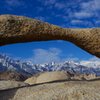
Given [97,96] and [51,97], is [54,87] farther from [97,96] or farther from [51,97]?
[97,96]

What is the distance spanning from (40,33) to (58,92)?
8.83 feet

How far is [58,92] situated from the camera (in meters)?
13.3

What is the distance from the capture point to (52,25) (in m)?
14.5

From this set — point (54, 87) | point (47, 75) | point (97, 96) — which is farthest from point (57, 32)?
point (47, 75)

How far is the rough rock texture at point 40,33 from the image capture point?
1377cm

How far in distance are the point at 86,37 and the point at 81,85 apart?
233 centimetres

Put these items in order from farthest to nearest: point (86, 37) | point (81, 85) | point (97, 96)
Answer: point (86, 37) < point (81, 85) < point (97, 96)

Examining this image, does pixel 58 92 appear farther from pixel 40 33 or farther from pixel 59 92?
pixel 40 33

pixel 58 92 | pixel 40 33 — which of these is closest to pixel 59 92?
pixel 58 92

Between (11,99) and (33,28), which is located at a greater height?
(33,28)

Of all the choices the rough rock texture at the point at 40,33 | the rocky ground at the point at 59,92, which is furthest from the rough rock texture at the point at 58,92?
the rough rock texture at the point at 40,33

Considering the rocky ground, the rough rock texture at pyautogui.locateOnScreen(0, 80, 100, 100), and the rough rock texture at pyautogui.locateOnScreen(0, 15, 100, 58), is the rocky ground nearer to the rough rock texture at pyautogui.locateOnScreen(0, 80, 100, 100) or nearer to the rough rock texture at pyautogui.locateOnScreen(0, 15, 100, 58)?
the rough rock texture at pyautogui.locateOnScreen(0, 80, 100, 100)

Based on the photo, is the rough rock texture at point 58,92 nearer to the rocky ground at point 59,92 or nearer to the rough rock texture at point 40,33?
the rocky ground at point 59,92

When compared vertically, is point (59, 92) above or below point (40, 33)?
below
